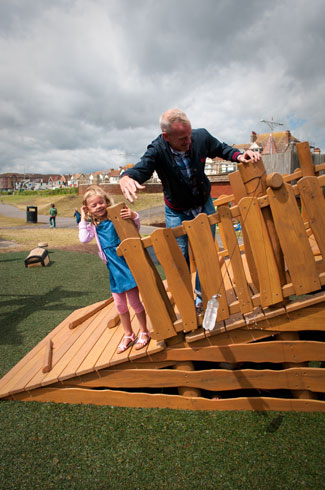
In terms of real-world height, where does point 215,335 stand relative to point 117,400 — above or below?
above

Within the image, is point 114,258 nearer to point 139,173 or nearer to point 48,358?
point 139,173

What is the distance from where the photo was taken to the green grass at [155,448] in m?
2.04

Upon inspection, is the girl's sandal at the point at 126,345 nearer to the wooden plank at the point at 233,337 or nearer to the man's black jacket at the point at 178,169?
the wooden plank at the point at 233,337

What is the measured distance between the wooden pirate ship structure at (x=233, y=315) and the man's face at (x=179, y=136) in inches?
19.5

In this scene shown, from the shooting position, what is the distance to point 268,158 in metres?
13.2

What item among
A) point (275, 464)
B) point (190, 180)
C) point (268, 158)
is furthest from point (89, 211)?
point (268, 158)

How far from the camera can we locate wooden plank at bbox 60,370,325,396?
2.55 metres

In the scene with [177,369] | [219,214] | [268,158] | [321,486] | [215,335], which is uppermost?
[268,158]

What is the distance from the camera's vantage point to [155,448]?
2309mm

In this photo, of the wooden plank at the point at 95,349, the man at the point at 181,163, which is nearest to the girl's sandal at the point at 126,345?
the wooden plank at the point at 95,349

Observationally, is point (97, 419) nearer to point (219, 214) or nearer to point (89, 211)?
point (89, 211)

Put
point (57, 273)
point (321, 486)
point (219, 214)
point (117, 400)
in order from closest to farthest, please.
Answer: point (321, 486) → point (219, 214) → point (117, 400) → point (57, 273)

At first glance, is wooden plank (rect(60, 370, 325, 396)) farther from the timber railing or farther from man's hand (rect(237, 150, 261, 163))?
man's hand (rect(237, 150, 261, 163))

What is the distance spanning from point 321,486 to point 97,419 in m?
1.72
